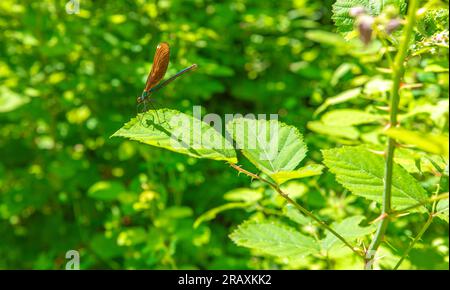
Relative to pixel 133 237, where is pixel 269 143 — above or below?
above

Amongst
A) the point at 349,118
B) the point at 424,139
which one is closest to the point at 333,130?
the point at 349,118

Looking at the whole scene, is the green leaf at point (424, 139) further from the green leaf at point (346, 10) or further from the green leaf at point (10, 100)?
→ the green leaf at point (10, 100)

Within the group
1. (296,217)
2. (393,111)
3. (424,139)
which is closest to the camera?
(424,139)

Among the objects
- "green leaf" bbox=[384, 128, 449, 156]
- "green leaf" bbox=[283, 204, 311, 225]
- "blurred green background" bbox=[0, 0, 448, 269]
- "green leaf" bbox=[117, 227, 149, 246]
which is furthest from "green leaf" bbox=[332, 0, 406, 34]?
"green leaf" bbox=[117, 227, 149, 246]

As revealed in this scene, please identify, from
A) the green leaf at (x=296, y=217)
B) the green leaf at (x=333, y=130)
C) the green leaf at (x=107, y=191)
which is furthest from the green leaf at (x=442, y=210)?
the green leaf at (x=107, y=191)

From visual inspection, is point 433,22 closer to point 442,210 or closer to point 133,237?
point 442,210

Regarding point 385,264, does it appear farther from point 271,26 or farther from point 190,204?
point 271,26

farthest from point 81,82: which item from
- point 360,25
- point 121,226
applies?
point 360,25
